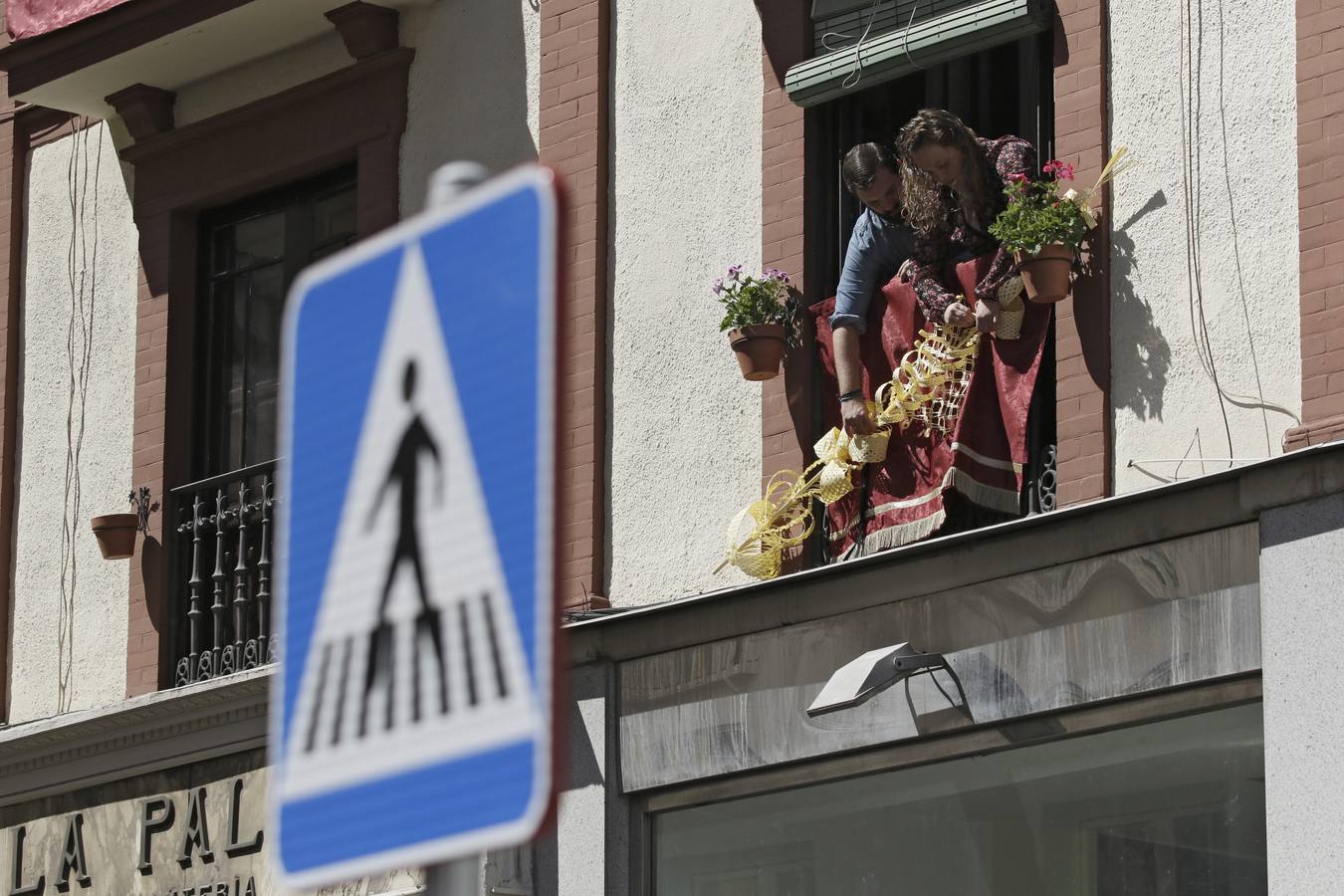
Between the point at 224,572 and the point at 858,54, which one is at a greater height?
the point at 858,54

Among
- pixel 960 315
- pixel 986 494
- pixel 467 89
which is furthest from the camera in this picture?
pixel 467 89

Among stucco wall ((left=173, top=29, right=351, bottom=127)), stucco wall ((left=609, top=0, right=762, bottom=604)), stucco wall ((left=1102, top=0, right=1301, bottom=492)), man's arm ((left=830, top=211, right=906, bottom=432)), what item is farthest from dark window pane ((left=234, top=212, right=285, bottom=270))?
stucco wall ((left=1102, top=0, right=1301, bottom=492))

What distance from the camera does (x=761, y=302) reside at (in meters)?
12.4

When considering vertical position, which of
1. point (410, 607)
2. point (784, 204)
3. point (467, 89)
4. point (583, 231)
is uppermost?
point (467, 89)

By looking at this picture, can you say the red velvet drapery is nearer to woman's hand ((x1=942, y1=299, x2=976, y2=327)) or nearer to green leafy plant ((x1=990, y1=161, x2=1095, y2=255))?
woman's hand ((x1=942, y1=299, x2=976, y2=327))

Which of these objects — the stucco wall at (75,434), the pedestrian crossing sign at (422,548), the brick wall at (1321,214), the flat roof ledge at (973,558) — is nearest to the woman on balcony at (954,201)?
the flat roof ledge at (973,558)

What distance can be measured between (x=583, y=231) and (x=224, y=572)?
314 cm

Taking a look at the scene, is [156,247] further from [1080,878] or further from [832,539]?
[1080,878]

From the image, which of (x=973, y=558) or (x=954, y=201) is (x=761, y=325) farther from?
(x=973, y=558)

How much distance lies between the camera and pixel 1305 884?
9.75m

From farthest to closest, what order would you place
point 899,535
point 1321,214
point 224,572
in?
1. point 224,572
2. point 899,535
3. point 1321,214

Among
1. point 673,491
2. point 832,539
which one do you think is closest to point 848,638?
point 832,539

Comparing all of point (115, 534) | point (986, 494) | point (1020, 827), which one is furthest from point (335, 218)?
point (1020, 827)

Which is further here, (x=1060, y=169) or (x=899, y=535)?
(x=899, y=535)
